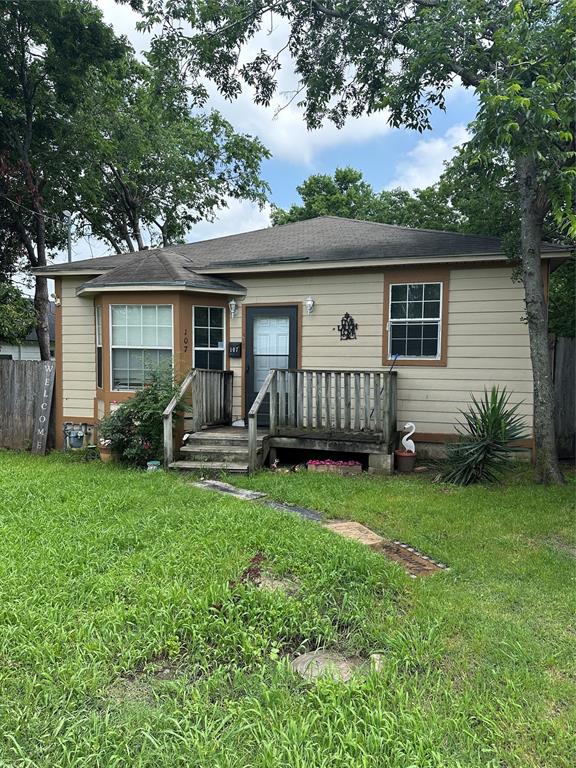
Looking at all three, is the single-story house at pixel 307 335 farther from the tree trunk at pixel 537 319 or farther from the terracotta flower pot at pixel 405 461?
the tree trunk at pixel 537 319

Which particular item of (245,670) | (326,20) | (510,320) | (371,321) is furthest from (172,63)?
(245,670)

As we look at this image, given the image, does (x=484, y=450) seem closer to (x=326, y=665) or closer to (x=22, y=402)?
(x=326, y=665)

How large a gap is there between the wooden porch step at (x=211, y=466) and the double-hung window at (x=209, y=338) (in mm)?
1976

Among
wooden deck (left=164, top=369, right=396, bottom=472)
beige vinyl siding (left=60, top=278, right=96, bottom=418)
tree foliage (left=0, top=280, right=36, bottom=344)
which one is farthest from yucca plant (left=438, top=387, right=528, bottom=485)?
tree foliage (left=0, top=280, right=36, bottom=344)

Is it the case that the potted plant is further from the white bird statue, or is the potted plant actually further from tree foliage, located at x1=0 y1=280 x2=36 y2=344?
tree foliage, located at x1=0 y1=280 x2=36 y2=344

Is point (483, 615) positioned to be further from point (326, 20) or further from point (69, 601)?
point (326, 20)

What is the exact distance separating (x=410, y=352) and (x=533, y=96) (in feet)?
13.5

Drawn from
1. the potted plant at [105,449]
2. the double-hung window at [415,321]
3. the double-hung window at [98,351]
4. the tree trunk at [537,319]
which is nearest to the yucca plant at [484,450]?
the tree trunk at [537,319]

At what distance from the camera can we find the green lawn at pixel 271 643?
2.04 meters

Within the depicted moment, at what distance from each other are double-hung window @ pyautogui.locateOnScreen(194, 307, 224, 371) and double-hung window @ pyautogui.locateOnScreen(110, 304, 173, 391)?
19.3 inches

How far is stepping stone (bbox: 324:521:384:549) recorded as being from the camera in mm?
4332

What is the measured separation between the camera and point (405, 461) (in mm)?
7336

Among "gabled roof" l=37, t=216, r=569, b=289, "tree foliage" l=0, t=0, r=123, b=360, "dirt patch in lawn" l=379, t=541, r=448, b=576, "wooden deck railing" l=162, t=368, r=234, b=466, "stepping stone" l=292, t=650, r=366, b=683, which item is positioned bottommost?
"stepping stone" l=292, t=650, r=366, b=683

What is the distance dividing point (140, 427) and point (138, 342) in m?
1.57
